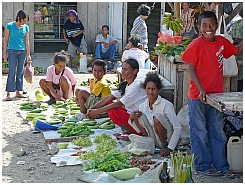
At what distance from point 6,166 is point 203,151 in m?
2.07

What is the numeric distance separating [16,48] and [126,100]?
10.8 feet

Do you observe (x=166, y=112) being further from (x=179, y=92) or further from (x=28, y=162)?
(x=28, y=162)

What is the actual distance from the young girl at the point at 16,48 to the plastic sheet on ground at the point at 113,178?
439 centimetres

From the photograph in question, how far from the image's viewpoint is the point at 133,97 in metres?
6.20

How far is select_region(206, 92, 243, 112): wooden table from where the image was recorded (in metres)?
4.39

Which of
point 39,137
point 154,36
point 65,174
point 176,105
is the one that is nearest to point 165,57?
point 176,105

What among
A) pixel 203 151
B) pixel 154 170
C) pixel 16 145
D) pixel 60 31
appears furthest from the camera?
pixel 60 31

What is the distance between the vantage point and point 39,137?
6551 mm

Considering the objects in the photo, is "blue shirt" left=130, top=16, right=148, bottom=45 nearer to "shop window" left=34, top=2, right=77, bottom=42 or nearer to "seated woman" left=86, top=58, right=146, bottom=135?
"seated woman" left=86, top=58, right=146, bottom=135

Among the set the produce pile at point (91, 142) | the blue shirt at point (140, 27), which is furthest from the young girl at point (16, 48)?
the blue shirt at point (140, 27)

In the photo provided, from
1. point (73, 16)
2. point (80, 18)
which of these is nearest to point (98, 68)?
point (73, 16)

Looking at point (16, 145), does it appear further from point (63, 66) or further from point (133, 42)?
point (133, 42)

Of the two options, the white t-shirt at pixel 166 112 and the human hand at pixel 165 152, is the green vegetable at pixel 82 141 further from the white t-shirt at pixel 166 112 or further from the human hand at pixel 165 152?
the human hand at pixel 165 152

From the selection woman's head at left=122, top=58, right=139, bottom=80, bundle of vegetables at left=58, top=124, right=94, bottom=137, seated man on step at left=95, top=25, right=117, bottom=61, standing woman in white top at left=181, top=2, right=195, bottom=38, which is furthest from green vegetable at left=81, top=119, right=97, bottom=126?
seated man on step at left=95, top=25, right=117, bottom=61
